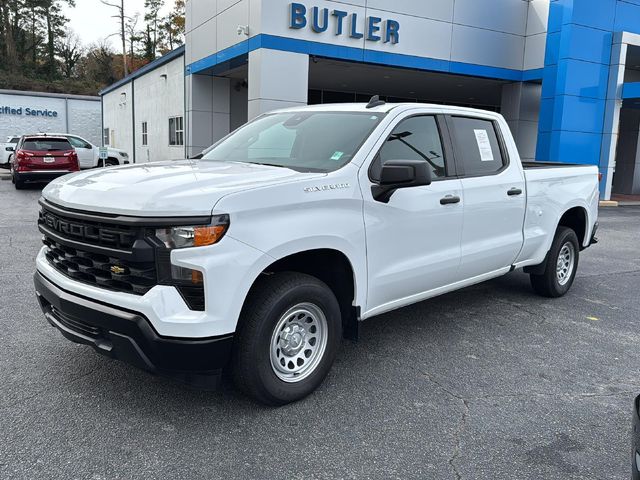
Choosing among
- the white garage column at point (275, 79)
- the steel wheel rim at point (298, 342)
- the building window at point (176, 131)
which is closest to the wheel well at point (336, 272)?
the steel wheel rim at point (298, 342)

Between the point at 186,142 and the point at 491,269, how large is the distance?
16810 mm

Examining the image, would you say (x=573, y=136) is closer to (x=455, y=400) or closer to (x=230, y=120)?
(x=230, y=120)

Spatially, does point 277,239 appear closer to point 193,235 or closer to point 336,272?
point 193,235

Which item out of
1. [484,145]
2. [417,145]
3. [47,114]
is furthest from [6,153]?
[417,145]

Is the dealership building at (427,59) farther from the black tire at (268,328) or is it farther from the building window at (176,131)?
the black tire at (268,328)

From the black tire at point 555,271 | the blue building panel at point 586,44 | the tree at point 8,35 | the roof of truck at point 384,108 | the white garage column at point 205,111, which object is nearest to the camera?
the roof of truck at point 384,108

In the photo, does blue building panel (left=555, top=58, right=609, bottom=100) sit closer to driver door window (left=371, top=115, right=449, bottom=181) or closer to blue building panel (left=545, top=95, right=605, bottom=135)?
blue building panel (left=545, top=95, right=605, bottom=135)

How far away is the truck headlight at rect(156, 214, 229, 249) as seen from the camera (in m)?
3.01

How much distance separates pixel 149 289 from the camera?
307 centimetres

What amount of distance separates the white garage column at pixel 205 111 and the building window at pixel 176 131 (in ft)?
7.08

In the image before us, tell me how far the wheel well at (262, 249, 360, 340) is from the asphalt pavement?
0.44m

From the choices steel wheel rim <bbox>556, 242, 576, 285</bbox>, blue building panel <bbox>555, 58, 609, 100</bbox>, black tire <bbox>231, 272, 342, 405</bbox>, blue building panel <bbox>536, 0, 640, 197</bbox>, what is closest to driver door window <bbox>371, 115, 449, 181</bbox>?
black tire <bbox>231, 272, 342, 405</bbox>

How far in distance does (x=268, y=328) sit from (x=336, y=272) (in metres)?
0.76

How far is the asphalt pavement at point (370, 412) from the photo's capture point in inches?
118
